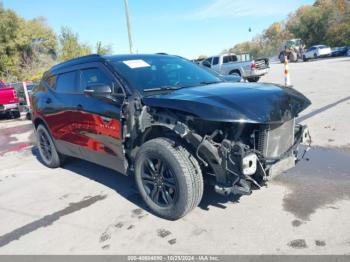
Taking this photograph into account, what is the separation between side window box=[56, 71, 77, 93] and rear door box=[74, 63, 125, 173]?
19 cm

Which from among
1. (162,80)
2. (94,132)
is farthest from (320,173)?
(94,132)

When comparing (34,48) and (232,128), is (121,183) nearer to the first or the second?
(232,128)

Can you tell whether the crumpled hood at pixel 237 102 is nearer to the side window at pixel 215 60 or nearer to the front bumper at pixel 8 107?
the front bumper at pixel 8 107

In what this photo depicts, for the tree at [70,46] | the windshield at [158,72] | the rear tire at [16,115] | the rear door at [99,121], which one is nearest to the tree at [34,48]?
the tree at [70,46]

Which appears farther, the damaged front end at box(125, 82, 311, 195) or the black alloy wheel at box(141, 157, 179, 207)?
the black alloy wheel at box(141, 157, 179, 207)

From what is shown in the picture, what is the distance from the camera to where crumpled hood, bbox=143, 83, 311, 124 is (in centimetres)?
312

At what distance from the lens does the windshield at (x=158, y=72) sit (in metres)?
4.12

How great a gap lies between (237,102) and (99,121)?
73.6 inches

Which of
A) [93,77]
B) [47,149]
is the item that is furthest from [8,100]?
[93,77]

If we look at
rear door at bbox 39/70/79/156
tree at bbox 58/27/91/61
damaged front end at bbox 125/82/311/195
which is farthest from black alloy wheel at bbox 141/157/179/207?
tree at bbox 58/27/91/61

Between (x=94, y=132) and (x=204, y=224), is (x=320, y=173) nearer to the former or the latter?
(x=204, y=224)

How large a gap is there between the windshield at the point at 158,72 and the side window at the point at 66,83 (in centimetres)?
87

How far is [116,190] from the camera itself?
4730 mm

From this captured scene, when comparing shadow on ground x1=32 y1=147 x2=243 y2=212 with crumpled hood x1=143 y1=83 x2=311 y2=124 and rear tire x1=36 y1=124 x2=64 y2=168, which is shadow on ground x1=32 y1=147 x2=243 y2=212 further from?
crumpled hood x1=143 y1=83 x2=311 y2=124
